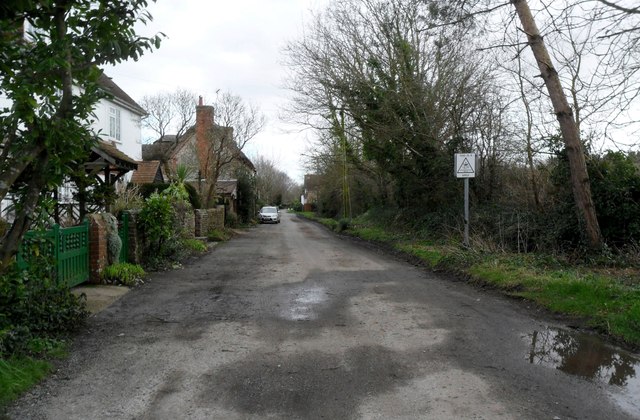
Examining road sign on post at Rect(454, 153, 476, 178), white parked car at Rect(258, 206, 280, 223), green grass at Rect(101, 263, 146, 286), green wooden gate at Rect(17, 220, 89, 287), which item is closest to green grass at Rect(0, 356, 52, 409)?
green wooden gate at Rect(17, 220, 89, 287)

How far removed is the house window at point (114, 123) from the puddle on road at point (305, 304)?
18.5m

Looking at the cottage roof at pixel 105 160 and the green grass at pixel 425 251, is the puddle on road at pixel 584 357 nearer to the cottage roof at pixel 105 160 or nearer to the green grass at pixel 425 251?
the green grass at pixel 425 251

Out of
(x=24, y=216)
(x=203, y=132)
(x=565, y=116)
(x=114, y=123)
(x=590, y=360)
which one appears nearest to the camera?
(x=24, y=216)

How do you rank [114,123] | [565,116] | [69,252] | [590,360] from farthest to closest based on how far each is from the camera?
[114,123] < [565,116] < [69,252] < [590,360]

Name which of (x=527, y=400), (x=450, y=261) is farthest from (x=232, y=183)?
(x=527, y=400)

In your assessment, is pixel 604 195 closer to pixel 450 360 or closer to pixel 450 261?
pixel 450 261

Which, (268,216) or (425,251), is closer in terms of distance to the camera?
(425,251)

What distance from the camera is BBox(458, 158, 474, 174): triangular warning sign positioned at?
1412 centimetres

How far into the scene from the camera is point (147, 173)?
29.6 m

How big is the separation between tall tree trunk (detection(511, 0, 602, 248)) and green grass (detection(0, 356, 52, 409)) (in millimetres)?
11102

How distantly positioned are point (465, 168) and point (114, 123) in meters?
18.5

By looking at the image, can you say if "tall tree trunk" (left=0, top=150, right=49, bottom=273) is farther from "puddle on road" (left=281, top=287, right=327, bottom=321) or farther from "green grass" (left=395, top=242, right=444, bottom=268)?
"green grass" (left=395, top=242, right=444, bottom=268)

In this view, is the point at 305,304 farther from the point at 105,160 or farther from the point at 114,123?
the point at 114,123

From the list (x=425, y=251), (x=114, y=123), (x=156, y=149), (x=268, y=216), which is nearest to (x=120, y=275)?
(x=425, y=251)
